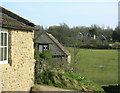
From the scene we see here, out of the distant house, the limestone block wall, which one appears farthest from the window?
the distant house

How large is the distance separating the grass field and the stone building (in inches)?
461

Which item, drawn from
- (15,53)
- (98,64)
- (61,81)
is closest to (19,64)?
(15,53)

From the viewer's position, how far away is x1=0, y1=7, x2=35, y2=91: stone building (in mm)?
10859

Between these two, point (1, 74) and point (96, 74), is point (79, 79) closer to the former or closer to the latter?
point (1, 74)

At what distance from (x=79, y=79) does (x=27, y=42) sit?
567 cm

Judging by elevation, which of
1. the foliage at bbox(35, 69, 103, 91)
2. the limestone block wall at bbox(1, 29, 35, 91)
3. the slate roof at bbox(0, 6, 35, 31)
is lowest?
the foliage at bbox(35, 69, 103, 91)

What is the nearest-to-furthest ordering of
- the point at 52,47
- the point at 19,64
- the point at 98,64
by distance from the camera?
1. the point at 19,64
2. the point at 52,47
3. the point at 98,64

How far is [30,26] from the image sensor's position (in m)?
12.8

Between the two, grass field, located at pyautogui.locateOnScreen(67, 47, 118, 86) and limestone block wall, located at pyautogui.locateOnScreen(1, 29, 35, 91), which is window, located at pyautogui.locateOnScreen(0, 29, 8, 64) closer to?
limestone block wall, located at pyautogui.locateOnScreen(1, 29, 35, 91)

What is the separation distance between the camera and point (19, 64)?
11773 mm

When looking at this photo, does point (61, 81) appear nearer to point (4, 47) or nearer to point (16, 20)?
point (16, 20)

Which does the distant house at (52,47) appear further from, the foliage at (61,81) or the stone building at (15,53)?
the stone building at (15,53)

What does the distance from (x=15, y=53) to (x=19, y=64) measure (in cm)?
69

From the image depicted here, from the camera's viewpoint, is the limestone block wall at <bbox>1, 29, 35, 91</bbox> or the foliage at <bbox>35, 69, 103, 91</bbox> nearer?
the limestone block wall at <bbox>1, 29, 35, 91</bbox>
